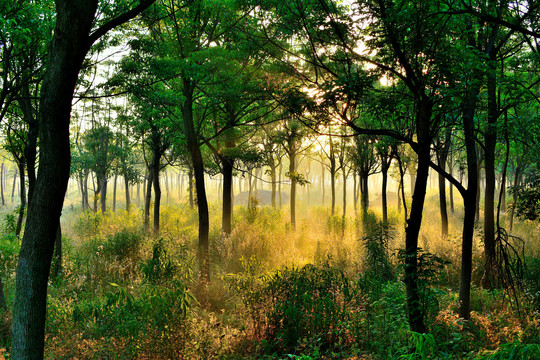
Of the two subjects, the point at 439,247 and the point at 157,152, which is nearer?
the point at 439,247

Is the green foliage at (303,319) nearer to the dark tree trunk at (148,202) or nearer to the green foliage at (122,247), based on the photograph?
the green foliage at (122,247)

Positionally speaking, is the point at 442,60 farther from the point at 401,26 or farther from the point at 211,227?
the point at 211,227

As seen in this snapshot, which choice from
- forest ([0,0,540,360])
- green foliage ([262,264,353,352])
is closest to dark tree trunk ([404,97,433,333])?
forest ([0,0,540,360])

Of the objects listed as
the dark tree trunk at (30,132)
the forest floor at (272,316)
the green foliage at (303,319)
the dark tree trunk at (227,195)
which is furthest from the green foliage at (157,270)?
the dark tree trunk at (227,195)

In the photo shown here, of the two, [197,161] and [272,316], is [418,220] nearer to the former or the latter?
[272,316]

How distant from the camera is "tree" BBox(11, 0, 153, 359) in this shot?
2.82 m

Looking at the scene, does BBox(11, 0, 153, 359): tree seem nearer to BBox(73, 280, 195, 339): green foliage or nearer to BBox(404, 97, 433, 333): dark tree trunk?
BBox(73, 280, 195, 339): green foliage

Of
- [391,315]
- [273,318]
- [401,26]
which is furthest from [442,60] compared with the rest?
[273,318]

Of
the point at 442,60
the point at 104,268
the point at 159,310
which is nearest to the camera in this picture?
the point at 442,60

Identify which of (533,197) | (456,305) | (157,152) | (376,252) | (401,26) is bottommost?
(456,305)

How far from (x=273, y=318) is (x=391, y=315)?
213 cm

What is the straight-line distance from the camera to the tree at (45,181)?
282 cm

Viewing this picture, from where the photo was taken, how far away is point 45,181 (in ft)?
9.30

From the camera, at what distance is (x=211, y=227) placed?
43.7 ft
